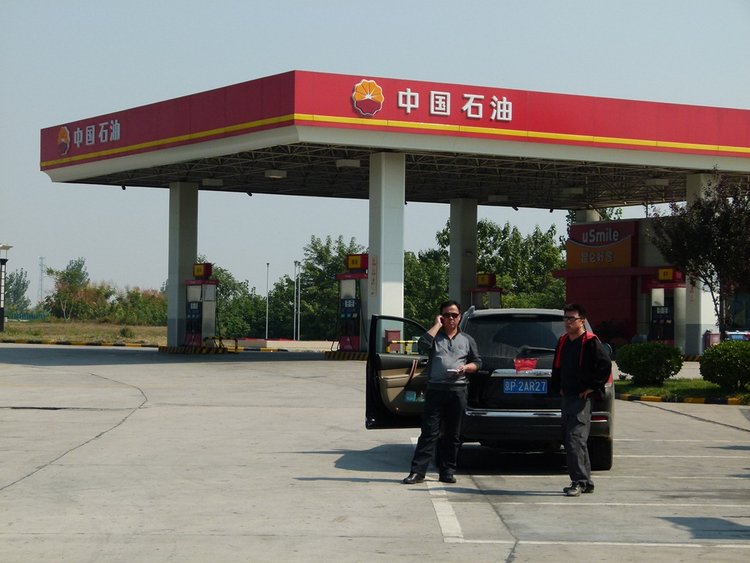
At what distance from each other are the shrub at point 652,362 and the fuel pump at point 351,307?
46.7 ft

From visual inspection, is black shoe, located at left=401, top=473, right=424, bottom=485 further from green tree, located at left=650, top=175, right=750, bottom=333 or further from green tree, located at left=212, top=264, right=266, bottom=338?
green tree, located at left=212, top=264, right=266, bottom=338

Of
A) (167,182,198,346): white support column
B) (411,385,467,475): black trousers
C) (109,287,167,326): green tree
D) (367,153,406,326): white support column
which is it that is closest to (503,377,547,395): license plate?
(411,385,467,475): black trousers

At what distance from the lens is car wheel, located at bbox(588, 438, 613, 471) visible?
1298 centimetres

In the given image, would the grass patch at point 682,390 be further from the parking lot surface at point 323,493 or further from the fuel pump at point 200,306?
the fuel pump at point 200,306

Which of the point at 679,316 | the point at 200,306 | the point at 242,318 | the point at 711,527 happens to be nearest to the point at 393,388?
the point at 711,527

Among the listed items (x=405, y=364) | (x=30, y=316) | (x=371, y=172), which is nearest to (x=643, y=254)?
(x=371, y=172)

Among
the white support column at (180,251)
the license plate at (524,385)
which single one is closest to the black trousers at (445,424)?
the license plate at (524,385)

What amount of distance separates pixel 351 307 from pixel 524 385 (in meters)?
27.9

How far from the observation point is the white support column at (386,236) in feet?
121

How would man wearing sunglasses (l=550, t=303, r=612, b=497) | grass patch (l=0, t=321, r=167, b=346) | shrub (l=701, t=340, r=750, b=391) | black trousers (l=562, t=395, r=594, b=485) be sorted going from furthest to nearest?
grass patch (l=0, t=321, r=167, b=346), shrub (l=701, t=340, r=750, b=391), man wearing sunglasses (l=550, t=303, r=612, b=497), black trousers (l=562, t=395, r=594, b=485)

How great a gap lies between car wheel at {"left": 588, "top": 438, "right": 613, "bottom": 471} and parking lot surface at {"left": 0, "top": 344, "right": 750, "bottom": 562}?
0.65 feet

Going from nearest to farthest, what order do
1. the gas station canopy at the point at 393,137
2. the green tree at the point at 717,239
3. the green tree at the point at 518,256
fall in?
1. the green tree at the point at 717,239
2. the gas station canopy at the point at 393,137
3. the green tree at the point at 518,256

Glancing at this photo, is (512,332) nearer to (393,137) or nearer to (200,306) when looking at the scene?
(393,137)

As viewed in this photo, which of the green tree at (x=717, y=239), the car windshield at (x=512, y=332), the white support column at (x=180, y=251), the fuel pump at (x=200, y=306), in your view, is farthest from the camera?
the white support column at (x=180, y=251)
